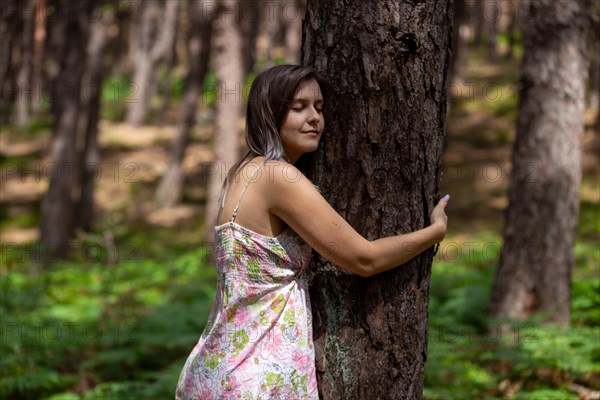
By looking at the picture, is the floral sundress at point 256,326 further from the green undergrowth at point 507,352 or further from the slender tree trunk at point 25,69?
the slender tree trunk at point 25,69

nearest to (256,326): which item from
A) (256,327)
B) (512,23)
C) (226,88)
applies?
Result: (256,327)

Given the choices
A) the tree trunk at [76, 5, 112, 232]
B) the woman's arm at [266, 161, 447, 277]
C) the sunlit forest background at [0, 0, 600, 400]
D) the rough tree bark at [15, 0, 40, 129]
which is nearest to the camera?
the woman's arm at [266, 161, 447, 277]

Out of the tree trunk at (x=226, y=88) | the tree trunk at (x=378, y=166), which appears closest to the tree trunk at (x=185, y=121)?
the tree trunk at (x=226, y=88)

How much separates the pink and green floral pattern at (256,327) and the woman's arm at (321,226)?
5.4 inches

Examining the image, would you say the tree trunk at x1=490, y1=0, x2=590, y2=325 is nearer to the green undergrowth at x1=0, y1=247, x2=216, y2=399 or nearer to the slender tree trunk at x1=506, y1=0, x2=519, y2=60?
the green undergrowth at x1=0, y1=247, x2=216, y2=399

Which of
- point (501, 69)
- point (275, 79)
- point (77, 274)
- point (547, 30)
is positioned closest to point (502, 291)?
point (547, 30)

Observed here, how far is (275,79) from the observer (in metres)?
2.69

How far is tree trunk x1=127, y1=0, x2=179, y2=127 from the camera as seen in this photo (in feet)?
101

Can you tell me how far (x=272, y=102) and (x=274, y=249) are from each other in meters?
0.56

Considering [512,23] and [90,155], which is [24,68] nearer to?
[90,155]

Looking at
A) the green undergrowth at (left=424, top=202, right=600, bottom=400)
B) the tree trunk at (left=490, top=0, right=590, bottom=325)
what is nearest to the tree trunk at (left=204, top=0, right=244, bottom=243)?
the green undergrowth at (left=424, top=202, right=600, bottom=400)

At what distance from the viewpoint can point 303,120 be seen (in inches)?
107

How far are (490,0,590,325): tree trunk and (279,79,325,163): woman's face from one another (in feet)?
13.5

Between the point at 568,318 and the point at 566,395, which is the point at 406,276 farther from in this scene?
the point at 568,318
